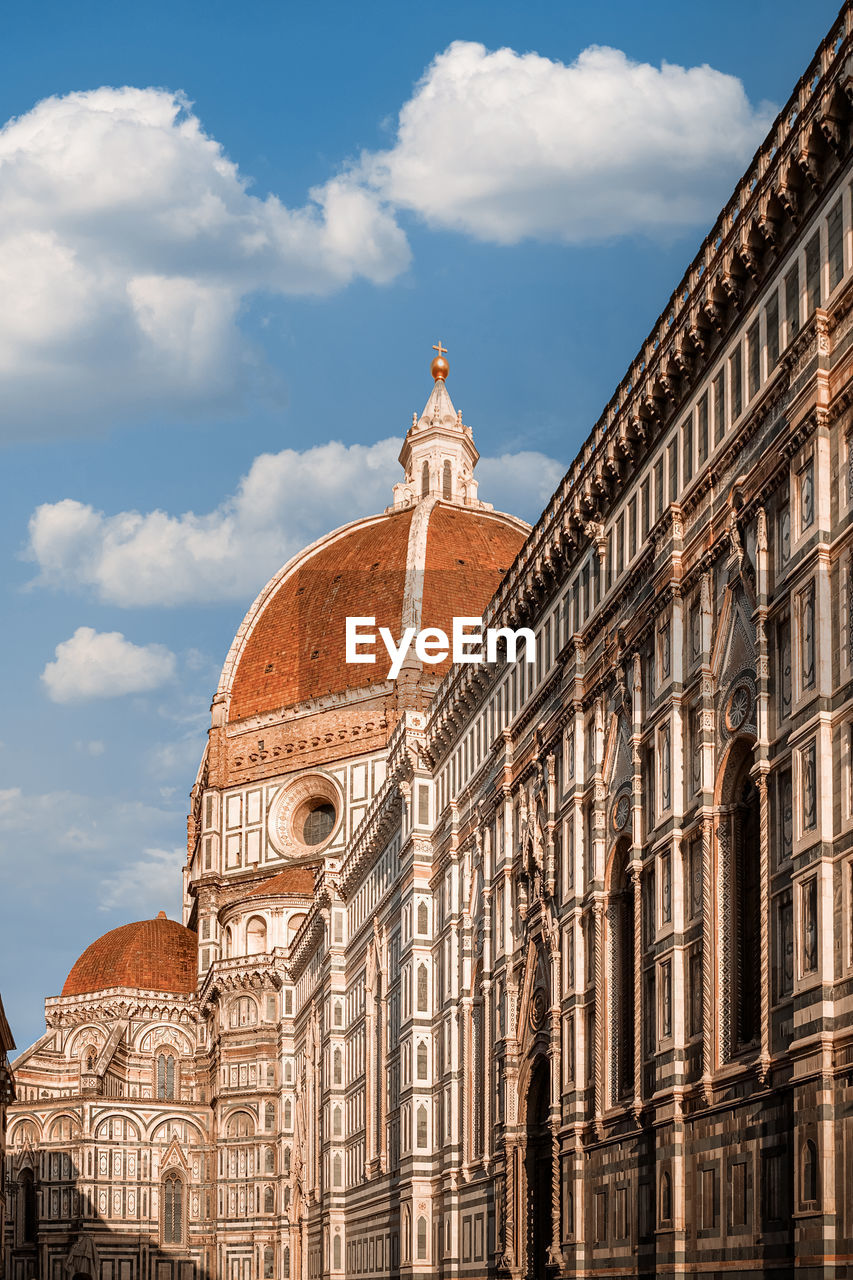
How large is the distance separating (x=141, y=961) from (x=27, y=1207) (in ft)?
59.9

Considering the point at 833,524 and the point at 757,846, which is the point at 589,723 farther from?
the point at 833,524

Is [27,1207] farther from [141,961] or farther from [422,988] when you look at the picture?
[422,988]

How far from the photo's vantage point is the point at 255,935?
10906 centimetres

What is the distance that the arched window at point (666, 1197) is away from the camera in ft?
112

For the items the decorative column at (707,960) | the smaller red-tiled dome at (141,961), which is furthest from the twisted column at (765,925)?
the smaller red-tiled dome at (141,961)

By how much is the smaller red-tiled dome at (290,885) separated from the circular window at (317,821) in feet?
14.2

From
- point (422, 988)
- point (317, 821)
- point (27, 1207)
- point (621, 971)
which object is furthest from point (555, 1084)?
point (27, 1207)

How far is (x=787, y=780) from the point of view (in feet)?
98.6

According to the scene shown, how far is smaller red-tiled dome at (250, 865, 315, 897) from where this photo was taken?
A: 109m

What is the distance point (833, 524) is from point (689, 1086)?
11.1 m

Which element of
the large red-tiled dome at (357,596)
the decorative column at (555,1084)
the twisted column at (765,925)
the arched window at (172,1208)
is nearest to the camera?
the twisted column at (765,925)

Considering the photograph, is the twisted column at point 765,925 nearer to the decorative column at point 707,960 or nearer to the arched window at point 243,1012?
the decorative column at point 707,960

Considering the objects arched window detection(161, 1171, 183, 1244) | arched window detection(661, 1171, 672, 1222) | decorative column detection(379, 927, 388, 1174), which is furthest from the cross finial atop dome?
arched window detection(661, 1171, 672, 1222)

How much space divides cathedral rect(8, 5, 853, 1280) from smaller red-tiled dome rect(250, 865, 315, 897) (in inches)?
527
